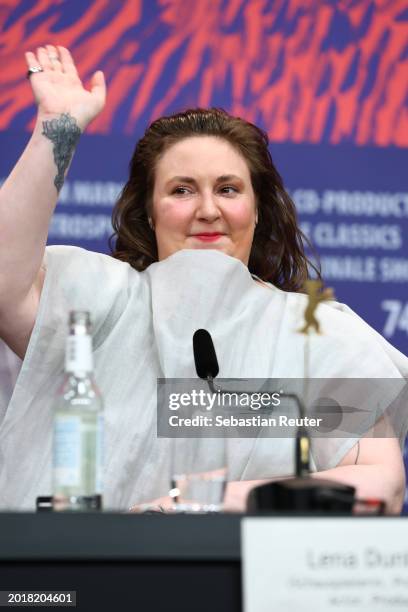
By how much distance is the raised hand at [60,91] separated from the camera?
1695 millimetres

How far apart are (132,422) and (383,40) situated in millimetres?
1415

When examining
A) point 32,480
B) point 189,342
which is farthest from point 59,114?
point 32,480

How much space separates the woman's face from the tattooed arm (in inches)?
18.6

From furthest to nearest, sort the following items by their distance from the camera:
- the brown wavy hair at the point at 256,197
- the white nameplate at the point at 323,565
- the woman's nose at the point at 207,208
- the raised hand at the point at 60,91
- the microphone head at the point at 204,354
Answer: the brown wavy hair at the point at 256,197
the woman's nose at the point at 207,208
the raised hand at the point at 60,91
the microphone head at the point at 204,354
the white nameplate at the point at 323,565

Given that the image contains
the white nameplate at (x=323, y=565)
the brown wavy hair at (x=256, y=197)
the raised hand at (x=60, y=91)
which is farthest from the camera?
the brown wavy hair at (x=256, y=197)

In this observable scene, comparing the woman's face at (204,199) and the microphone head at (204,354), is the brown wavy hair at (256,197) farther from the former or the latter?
the microphone head at (204,354)

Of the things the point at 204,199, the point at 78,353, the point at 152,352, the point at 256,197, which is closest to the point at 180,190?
the point at 204,199

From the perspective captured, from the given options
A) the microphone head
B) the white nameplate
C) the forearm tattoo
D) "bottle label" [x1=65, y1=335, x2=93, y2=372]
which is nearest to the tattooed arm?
the forearm tattoo

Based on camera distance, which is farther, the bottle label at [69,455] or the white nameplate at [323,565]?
the bottle label at [69,455]

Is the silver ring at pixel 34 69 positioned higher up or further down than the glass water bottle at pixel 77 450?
higher up

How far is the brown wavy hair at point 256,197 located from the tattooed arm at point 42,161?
0.55m

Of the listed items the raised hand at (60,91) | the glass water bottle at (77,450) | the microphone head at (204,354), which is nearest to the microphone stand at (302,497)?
the glass water bottle at (77,450)

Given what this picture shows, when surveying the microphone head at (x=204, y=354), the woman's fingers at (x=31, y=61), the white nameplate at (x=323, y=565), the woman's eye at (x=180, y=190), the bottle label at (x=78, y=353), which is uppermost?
the woman's eye at (x=180, y=190)

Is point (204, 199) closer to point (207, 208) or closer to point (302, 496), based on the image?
point (207, 208)
